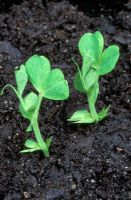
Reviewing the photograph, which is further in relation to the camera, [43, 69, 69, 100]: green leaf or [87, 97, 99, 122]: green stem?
[87, 97, 99, 122]: green stem

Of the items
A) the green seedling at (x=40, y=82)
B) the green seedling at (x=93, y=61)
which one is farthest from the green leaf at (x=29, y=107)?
the green seedling at (x=93, y=61)

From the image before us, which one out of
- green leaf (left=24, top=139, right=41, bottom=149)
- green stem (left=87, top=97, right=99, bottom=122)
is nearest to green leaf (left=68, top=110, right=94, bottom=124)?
green stem (left=87, top=97, right=99, bottom=122)

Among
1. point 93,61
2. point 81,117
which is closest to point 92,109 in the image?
point 81,117

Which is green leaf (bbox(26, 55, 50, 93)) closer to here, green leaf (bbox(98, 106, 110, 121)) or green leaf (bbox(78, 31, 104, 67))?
green leaf (bbox(78, 31, 104, 67))

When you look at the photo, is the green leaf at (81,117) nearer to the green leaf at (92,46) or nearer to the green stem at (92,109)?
the green stem at (92,109)

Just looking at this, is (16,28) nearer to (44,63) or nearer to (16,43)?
(16,43)
